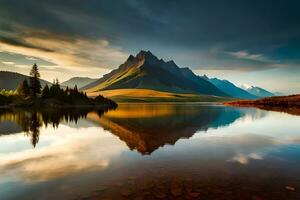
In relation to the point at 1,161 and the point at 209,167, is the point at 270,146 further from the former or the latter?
the point at 1,161

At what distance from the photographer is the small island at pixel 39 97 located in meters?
148

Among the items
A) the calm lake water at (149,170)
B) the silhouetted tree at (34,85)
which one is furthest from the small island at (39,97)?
the calm lake water at (149,170)

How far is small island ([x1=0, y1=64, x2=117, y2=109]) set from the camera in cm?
14848

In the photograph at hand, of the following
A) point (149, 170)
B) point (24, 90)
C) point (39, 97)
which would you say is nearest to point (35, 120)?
point (149, 170)

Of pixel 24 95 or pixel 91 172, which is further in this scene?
pixel 24 95

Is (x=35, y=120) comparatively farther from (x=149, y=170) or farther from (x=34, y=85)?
(x=34, y=85)

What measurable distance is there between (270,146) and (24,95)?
537ft

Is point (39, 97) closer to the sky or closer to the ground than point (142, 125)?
closer to the sky

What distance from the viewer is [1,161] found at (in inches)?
926

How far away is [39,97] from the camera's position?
158 metres

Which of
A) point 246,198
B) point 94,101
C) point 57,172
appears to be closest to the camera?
point 246,198

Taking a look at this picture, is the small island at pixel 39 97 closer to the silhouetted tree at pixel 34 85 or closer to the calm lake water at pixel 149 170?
the silhouetted tree at pixel 34 85

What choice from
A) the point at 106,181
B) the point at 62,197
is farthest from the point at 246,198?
the point at 62,197

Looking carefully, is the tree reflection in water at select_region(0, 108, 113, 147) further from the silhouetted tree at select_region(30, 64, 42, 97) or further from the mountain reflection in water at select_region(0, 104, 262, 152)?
the silhouetted tree at select_region(30, 64, 42, 97)
